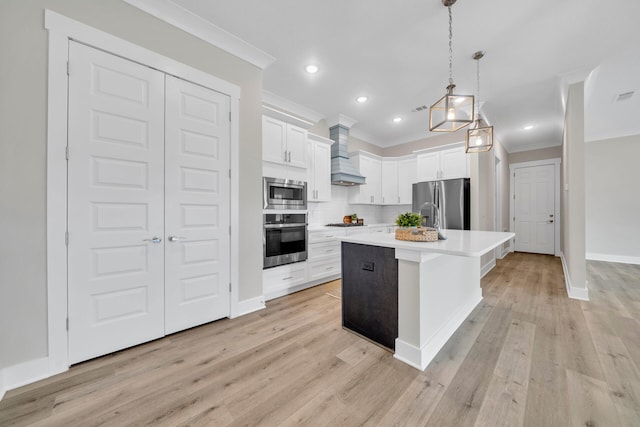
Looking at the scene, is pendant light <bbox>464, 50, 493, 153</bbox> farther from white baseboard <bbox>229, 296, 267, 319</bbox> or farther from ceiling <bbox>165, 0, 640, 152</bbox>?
white baseboard <bbox>229, 296, 267, 319</bbox>

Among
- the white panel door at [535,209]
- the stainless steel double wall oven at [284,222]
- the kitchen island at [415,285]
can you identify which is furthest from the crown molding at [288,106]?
the white panel door at [535,209]

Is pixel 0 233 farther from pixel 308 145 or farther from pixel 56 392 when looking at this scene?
pixel 308 145

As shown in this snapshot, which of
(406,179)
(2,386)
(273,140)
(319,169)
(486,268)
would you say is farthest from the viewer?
(406,179)

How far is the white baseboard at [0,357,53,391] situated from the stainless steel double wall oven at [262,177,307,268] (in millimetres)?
1884

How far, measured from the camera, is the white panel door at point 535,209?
6.11 metres

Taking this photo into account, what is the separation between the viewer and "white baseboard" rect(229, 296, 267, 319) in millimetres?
2590

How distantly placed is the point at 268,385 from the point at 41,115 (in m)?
2.37

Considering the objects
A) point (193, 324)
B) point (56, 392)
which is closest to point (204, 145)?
point (193, 324)

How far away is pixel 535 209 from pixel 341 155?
555cm

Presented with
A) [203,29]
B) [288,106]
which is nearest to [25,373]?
[203,29]

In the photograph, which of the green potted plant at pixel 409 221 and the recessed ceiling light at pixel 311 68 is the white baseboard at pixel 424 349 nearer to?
the green potted plant at pixel 409 221

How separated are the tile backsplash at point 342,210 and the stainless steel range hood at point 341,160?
1.48 feet

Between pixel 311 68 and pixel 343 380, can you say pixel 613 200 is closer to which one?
pixel 311 68

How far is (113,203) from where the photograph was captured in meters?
1.92
